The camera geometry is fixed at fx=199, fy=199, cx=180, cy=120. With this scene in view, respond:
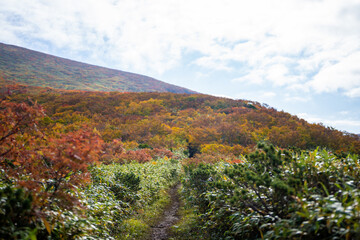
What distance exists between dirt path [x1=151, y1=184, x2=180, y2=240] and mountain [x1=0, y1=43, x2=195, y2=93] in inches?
2004

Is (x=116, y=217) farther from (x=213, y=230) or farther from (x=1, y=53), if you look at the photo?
(x=1, y=53)

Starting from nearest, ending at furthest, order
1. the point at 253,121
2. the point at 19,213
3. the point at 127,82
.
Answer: the point at 19,213
the point at 253,121
the point at 127,82

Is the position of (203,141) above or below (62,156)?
above

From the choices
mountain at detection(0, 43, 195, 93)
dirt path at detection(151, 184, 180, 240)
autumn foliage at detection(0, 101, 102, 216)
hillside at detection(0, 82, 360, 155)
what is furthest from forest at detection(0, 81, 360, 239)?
Result: mountain at detection(0, 43, 195, 93)

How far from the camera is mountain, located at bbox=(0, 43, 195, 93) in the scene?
51.8m

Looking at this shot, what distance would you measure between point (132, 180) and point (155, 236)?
2.21 metres

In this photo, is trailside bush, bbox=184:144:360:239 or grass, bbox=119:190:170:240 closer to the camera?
trailside bush, bbox=184:144:360:239

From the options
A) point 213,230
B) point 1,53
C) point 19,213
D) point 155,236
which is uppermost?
point 1,53

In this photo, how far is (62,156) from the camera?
2.80 m

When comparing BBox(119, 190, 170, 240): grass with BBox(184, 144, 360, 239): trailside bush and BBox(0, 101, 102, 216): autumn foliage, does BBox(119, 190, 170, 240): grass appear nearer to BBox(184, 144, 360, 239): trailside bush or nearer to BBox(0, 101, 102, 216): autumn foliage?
BBox(184, 144, 360, 239): trailside bush

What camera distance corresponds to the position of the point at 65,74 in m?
62.4

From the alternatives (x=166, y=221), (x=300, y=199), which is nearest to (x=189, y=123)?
(x=166, y=221)

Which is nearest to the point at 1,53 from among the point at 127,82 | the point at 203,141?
the point at 127,82

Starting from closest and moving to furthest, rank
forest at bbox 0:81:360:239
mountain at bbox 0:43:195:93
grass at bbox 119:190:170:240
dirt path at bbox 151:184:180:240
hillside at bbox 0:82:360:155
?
forest at bbox 0:81:360:239 < grass at bbox 119:190:170:240 < dirt path at bbox 151:184:180:240 < hillside at bbox 0:82:360:155 < mountain at bbox 0:43:195:93
